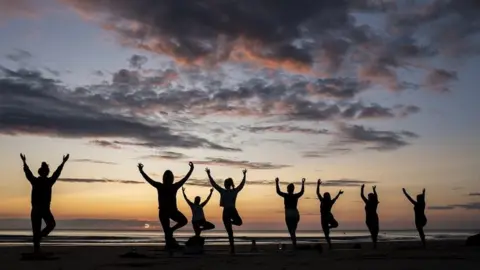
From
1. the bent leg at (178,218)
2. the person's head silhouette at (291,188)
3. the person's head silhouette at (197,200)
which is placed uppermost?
the person's head silhouette at (291,188)

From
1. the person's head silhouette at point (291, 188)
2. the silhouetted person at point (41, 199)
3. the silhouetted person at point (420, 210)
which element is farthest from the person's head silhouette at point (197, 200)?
the silhouetted person at point (420, 210)

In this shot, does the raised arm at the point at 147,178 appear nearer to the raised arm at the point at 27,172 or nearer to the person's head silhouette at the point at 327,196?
the raised arm at the point at 27,172

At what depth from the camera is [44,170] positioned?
495 inches

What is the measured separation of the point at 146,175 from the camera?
12.8 meters

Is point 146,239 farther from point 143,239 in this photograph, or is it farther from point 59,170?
point 59,170

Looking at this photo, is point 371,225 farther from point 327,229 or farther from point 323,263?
point 323,263

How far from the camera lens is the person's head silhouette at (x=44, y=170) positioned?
12.5m

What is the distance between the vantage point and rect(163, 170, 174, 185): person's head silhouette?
517 inches

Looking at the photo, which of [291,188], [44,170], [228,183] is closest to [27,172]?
[44,170]

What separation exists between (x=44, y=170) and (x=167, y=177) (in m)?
2.95

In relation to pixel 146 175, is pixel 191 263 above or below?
below

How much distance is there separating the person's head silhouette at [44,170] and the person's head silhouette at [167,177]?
2.81 meters

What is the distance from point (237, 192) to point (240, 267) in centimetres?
455

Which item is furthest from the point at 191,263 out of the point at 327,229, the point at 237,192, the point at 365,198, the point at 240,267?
the point at 365,198
